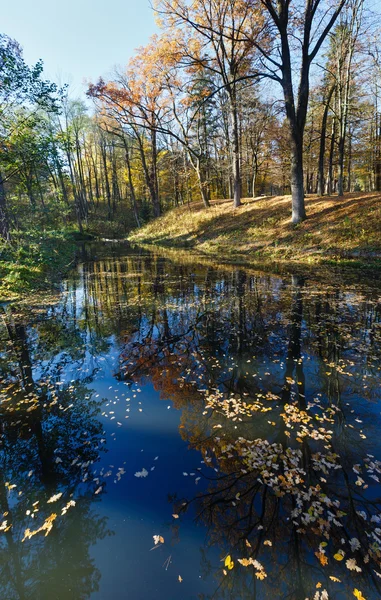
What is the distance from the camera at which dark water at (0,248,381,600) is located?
2.19 m

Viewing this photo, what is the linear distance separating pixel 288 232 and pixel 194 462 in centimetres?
1406

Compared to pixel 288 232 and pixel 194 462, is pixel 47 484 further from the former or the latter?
pixel 288 232

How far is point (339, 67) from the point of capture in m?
15.1

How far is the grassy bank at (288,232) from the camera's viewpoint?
12117mm

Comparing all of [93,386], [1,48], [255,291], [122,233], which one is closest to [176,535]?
[93,386]

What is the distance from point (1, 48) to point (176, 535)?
12235mm

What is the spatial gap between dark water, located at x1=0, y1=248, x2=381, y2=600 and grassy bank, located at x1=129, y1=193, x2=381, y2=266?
20.8ft

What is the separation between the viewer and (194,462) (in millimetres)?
3160

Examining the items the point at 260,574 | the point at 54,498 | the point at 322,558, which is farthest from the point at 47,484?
the point at 322,558

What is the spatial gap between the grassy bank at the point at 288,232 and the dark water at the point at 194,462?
6327 mm

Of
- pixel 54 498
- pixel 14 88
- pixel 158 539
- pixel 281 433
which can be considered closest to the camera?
pixel 158 539

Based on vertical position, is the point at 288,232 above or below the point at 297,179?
below

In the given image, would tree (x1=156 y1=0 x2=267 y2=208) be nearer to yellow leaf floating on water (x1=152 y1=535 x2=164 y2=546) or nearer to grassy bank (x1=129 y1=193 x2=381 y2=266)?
grassy bank (x1=129 y1=193 x2=381 y2=266)

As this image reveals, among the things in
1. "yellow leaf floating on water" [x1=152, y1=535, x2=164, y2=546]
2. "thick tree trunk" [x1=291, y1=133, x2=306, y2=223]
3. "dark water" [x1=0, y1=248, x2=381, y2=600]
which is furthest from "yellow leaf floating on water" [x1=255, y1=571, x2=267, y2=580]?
"thick tree trunk" [x1=291, y1=133, x2=306, y2=223]
